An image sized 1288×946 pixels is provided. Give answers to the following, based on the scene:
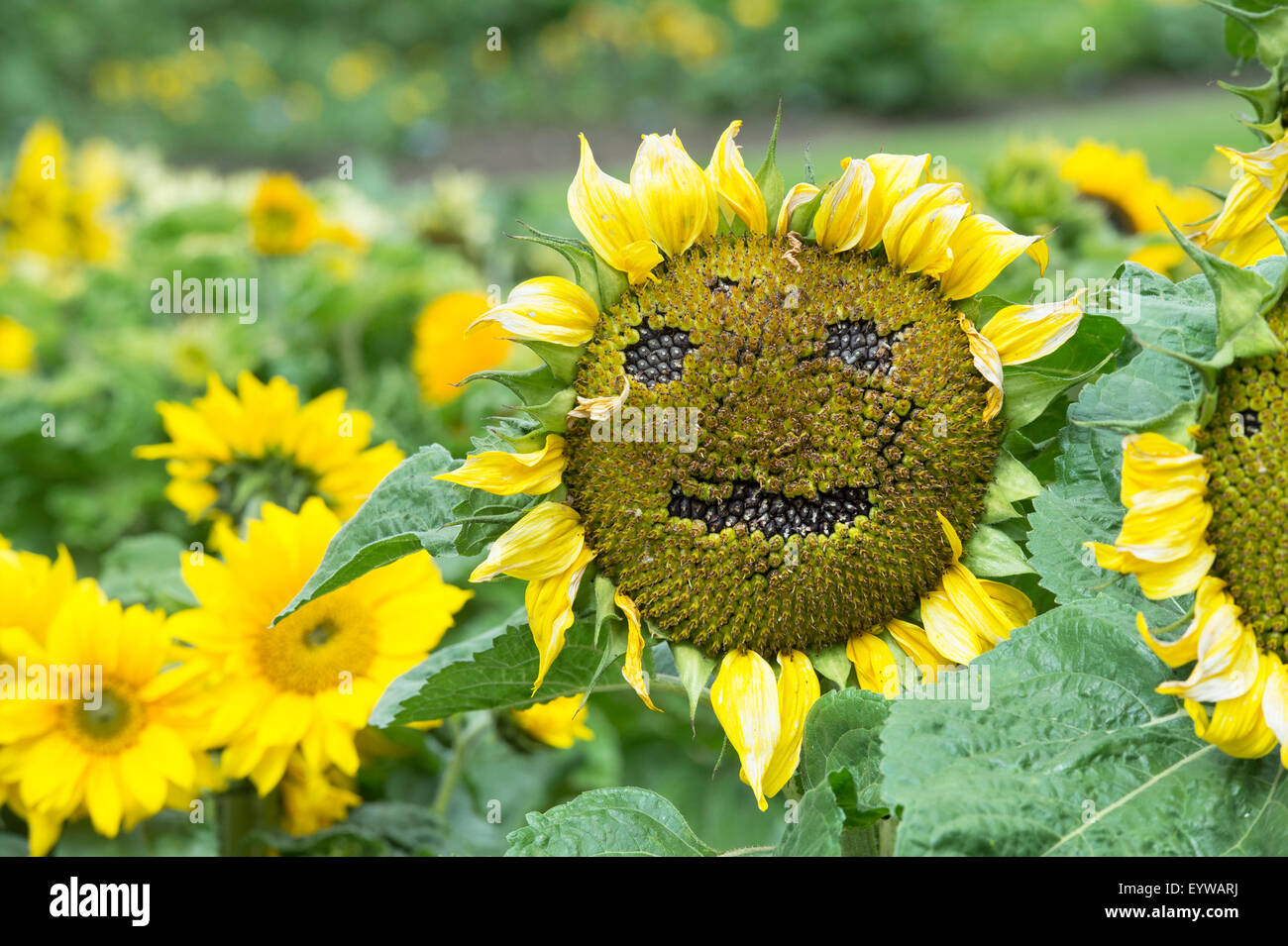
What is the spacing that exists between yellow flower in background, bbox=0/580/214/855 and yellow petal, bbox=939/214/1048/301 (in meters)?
0.90

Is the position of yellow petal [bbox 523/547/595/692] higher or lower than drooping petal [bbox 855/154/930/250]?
lower

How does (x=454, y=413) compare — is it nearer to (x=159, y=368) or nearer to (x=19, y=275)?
(x=159, y=368)

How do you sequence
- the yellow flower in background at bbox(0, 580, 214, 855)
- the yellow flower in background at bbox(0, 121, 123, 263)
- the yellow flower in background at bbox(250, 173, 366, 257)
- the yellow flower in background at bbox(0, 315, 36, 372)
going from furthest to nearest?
1. the yellow flower in background at bbox(0, 121, 123, 263)
2. the yellow flower in background at bbox(0, 315, 36, 372)
3. the yellow flower in background at bbox(250, 173, 366, 257)
4. the yellow flower in background at bbox(0, 580, 214, 855)

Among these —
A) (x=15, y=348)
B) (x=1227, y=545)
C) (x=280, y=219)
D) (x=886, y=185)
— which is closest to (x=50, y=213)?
(x=15, y=348)

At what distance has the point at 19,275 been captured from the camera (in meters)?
3.21

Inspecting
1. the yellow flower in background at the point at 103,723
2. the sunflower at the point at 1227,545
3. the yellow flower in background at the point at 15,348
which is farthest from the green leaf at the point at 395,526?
the yellow flower in background at the point at 15,348

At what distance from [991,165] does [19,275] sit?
2.50 metres

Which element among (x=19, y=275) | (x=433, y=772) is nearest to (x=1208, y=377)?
(x=433, y=772)

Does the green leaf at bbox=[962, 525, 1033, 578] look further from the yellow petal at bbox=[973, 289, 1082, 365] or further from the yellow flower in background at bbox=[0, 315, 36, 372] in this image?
the yellow flower in background at bbox=[0, 315, 36, 372]

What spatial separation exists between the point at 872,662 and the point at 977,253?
14.7 inches

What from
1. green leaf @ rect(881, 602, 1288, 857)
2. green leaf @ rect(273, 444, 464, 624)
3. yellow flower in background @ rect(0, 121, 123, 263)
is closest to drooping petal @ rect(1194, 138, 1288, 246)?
green leaf @ rect(881, 602, 1288, 857)

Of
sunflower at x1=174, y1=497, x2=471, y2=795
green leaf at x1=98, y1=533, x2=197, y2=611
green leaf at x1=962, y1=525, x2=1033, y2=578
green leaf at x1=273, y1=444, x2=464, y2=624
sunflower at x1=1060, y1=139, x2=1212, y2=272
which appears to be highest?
sunflower at x1=1060, y1=139, x2=1212, y2=272

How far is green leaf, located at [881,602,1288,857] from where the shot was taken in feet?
2.82

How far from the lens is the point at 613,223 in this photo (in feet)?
3.54
